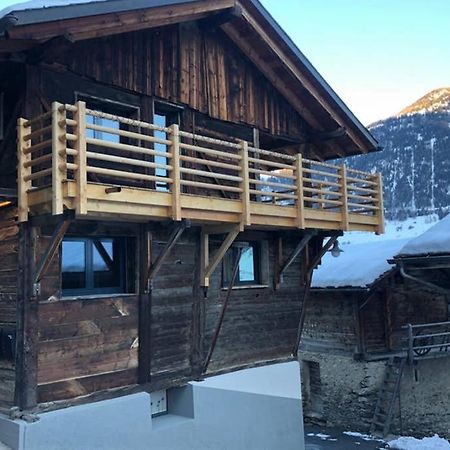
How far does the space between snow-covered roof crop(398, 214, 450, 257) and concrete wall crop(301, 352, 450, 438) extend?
12.8ft

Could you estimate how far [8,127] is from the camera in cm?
932

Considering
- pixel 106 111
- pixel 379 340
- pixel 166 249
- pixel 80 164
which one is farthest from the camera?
pixel 379 340

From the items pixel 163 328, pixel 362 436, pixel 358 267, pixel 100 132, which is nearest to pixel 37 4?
pixel 100 132

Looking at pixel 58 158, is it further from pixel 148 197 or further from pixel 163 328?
pixel 163 328

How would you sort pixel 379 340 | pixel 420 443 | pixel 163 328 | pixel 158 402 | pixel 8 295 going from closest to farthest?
pixel 8 295 < pixel 163 328 < pixel 158 402 < pixel 420 443 < pixel 379 340

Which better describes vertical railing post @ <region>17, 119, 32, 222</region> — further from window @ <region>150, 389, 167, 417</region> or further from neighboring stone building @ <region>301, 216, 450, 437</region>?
neighboring stone building @ <region>301, 216, 450, 437</region>

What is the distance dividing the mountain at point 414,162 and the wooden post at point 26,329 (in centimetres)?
7152

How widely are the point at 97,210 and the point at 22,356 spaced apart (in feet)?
8.57

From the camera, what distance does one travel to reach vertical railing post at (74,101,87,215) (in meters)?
7.66

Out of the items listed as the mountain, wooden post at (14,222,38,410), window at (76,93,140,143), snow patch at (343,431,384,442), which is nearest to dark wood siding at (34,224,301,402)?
wooden post at (14,222,38,410)

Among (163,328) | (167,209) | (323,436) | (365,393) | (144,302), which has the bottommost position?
(323,436)

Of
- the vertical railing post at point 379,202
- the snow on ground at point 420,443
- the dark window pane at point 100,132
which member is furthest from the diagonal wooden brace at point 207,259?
the snow on ground at point 420,443

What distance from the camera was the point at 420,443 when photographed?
58.2 ft

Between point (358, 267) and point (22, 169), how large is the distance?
15.1 metres
